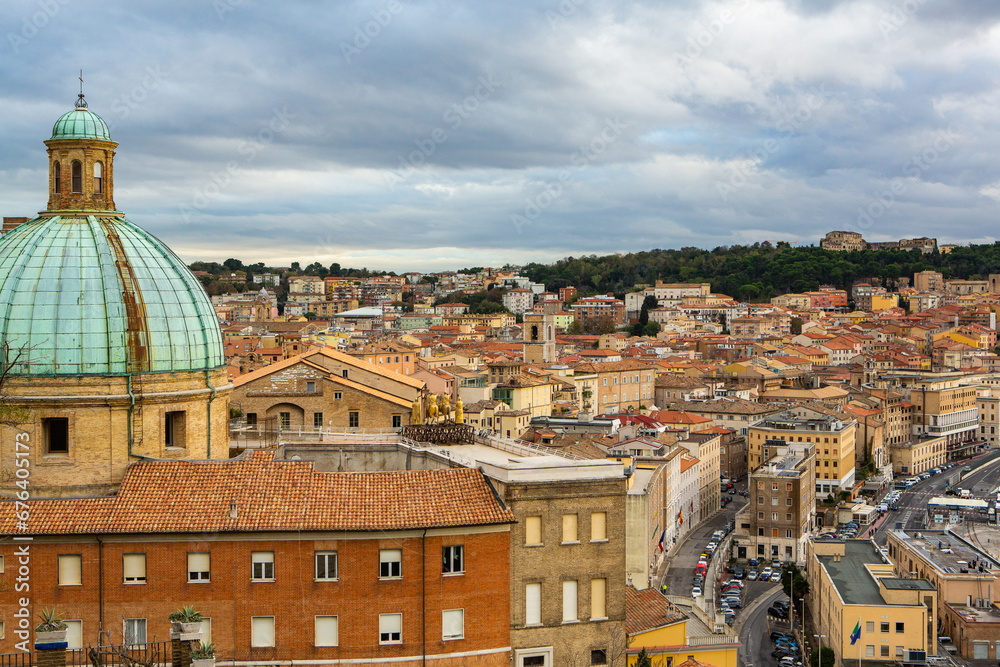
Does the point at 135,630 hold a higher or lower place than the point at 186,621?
lower

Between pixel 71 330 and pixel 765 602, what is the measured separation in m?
35.6

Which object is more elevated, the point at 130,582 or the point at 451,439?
Answer: the point at 451,439

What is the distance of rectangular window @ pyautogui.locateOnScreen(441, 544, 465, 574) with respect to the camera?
18.6m

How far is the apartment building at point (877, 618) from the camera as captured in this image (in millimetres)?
38938

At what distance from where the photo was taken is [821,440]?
6794cm

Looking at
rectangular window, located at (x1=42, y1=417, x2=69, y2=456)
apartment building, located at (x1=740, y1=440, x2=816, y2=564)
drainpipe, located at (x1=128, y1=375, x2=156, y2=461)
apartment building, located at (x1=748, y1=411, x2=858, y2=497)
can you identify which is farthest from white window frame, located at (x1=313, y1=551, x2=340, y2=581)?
apartment building, located at (x1=748, y1=411, x2=858, y2=497)

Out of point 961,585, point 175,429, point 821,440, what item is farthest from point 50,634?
point 821,440

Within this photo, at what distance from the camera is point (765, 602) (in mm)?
47656

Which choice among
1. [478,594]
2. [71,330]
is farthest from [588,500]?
[71,330]

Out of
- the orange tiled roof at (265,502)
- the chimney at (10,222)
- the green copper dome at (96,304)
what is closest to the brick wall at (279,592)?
the orange tiled roof at (265,502)

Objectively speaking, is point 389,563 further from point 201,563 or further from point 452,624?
point 201,563

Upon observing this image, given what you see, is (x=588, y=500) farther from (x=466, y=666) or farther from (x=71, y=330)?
(x=71, y=330)

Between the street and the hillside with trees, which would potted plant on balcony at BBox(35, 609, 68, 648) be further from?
the hillside with trees

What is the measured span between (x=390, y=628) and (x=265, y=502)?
9.47 ft
